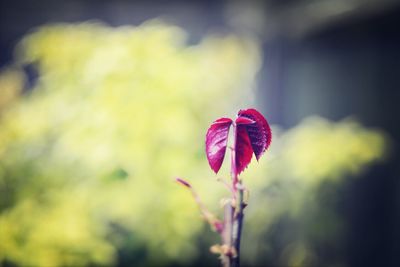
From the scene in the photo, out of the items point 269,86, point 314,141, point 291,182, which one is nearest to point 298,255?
point 291,182

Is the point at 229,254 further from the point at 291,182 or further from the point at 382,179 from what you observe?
the point at 382,179

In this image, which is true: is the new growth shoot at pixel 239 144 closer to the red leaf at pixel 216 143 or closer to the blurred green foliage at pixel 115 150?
the red leaf at pixel 216 143

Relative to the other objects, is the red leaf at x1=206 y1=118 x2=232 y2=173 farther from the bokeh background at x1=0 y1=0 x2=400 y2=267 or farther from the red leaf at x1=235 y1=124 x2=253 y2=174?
the bokeh background at x1=0 y1=0 x2=400 y2=267

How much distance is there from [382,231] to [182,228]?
1.08 m

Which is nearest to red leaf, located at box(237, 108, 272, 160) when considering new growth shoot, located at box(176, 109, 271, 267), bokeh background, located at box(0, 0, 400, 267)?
new growth shoot, located at box(176, 109, 271, 267)

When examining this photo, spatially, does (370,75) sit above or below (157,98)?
above

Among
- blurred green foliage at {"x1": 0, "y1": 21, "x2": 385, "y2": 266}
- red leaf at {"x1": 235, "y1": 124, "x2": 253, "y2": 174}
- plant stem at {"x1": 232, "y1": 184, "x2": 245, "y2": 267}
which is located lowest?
plant stem at {"x1": 232, "y1": 184, "x2": 245, "y2": 267}

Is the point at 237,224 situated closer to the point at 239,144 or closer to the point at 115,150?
the point at 239,144

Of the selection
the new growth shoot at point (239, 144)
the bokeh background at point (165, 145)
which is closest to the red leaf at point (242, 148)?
the new growth shoot at point (239, 144)

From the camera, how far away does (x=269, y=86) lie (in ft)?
7.23

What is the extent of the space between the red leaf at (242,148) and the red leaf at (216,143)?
1 centimetres

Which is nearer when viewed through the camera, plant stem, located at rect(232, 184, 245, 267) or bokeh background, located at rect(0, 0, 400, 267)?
plant stem, located at rect(232, 184, 245, 267)

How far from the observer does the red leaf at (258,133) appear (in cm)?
41

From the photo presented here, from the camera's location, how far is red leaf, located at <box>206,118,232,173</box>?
0.41m
